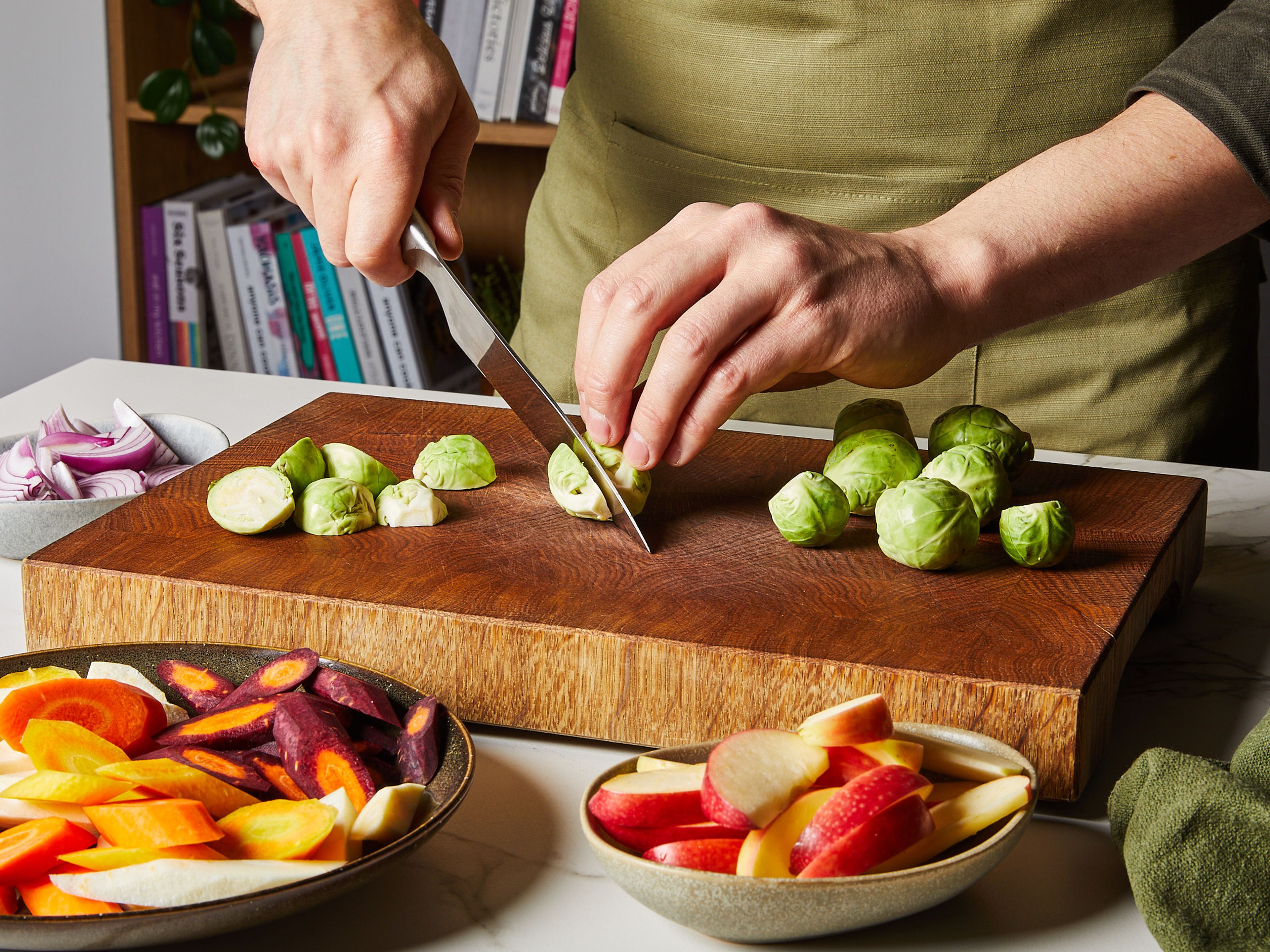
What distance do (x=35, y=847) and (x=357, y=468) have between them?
25.2 inches

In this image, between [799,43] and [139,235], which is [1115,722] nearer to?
[799,43]

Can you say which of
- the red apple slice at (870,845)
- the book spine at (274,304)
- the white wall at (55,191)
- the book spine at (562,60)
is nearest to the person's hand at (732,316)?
the red apple slice at (870,845)

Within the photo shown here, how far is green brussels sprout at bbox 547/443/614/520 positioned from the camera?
4.17ft

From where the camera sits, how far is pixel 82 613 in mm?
1160

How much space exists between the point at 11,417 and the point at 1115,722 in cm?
159

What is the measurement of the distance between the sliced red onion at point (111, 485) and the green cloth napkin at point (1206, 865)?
1.10 meters

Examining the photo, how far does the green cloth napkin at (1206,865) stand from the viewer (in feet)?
2.43

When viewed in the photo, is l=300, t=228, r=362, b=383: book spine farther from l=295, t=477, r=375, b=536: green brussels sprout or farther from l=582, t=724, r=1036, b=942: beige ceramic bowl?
l=582, t=724, r=1036, b=942: beige ceramic bowl

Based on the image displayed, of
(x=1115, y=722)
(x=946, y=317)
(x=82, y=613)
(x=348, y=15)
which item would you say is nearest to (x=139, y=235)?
(x=348, y=15)

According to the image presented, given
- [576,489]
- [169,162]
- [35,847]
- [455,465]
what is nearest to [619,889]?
[35,847]

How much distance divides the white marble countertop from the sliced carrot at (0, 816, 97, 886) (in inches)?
3.9

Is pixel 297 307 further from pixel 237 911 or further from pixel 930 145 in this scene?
pixel 237 911

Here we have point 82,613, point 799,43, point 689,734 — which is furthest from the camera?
point 799,43

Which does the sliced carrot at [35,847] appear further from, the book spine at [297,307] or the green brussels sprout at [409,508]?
the book spine at [297,307]
